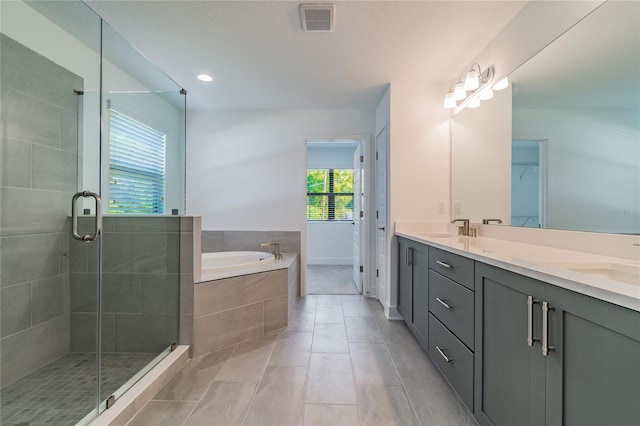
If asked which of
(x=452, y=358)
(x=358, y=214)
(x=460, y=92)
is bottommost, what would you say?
(x=452, y=358)

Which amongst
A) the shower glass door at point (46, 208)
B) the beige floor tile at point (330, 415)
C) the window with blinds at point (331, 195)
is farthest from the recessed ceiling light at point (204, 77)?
the window with blinds at point (331, 195)

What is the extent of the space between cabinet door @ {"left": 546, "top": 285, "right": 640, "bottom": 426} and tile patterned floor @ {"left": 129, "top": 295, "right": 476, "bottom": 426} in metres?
0.73

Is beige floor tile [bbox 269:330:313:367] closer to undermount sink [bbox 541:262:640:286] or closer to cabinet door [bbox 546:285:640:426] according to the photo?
cabinet door [bbox 546:285:640:426]

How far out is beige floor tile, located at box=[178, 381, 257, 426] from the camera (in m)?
1.36

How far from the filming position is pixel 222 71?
8.27 ft

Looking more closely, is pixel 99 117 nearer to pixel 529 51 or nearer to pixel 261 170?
pixel 261 170

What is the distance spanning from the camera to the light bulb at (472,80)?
215 centimetres

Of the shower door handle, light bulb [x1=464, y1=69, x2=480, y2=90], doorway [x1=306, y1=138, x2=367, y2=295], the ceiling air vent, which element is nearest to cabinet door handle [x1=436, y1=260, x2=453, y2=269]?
light bulb [x1=464, y1=69, x2=480, y2=90]

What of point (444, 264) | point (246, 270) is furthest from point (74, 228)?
point (444, 264)

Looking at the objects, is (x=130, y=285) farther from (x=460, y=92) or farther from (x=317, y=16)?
(x=460, y=92)

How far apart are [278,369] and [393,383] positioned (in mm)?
737

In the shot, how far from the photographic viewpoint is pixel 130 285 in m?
1.86

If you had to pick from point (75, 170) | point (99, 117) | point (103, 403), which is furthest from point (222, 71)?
point (103, 403)

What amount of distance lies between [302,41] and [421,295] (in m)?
2.11
